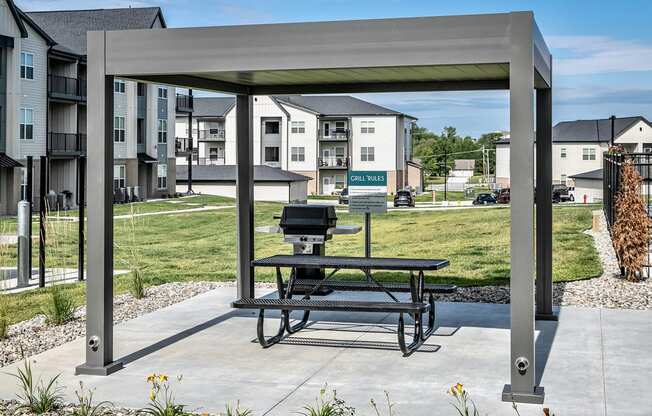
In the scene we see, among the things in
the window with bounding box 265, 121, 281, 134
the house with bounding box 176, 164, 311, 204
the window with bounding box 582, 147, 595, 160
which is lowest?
the house with bounding box 176, 164, 311, 204

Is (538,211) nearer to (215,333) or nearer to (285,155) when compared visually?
(215,333)

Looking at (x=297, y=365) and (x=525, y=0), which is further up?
(x=525, y=0)

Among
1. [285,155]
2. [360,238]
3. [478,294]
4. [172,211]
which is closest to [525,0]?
[360,238]

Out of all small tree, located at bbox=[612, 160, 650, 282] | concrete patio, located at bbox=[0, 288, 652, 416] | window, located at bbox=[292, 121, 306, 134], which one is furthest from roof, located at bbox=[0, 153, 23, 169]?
window, located at bbox=[292, 121, 306, 134]

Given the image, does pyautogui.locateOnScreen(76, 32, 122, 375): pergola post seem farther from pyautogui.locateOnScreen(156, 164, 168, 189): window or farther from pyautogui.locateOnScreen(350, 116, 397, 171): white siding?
pyautogui.locateOnScreen(350, 116, 397, 171): white siding

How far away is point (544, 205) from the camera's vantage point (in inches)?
425

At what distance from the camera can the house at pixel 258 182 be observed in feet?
215

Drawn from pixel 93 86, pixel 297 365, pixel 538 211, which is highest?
pixel 93 86

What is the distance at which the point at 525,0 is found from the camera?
120ft

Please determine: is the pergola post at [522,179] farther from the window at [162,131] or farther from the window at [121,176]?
the window at [162,131]

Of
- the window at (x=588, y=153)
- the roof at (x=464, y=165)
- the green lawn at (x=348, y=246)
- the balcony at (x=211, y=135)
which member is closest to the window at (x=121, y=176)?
the green lawn at (x=348, y=246)

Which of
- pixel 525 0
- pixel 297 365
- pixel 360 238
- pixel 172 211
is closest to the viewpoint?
pixel 297 365

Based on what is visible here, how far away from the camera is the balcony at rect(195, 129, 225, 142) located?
275 ft

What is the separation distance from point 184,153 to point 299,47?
55920 mm
